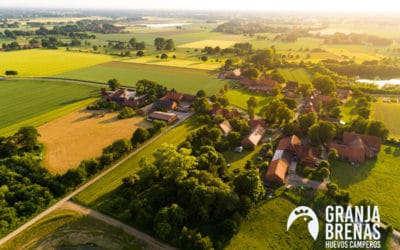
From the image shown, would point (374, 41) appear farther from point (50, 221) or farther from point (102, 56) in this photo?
point (50, 221)

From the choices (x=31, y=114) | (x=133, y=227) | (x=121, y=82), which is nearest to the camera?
(x=133, y=227)

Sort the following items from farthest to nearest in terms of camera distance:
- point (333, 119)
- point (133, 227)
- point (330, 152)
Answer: point (333, 119)
point (330, 152)
point (133, 227)

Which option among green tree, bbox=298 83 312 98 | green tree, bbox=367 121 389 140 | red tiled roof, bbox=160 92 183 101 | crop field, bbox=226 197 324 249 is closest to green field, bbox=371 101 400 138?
green tree, bbox=367 121 389 140

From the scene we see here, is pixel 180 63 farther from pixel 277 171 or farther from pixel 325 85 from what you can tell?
pixel 277 171

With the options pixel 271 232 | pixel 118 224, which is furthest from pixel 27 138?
pixel 271 232

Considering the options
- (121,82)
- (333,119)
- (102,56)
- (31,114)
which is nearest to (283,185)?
(333,119)
